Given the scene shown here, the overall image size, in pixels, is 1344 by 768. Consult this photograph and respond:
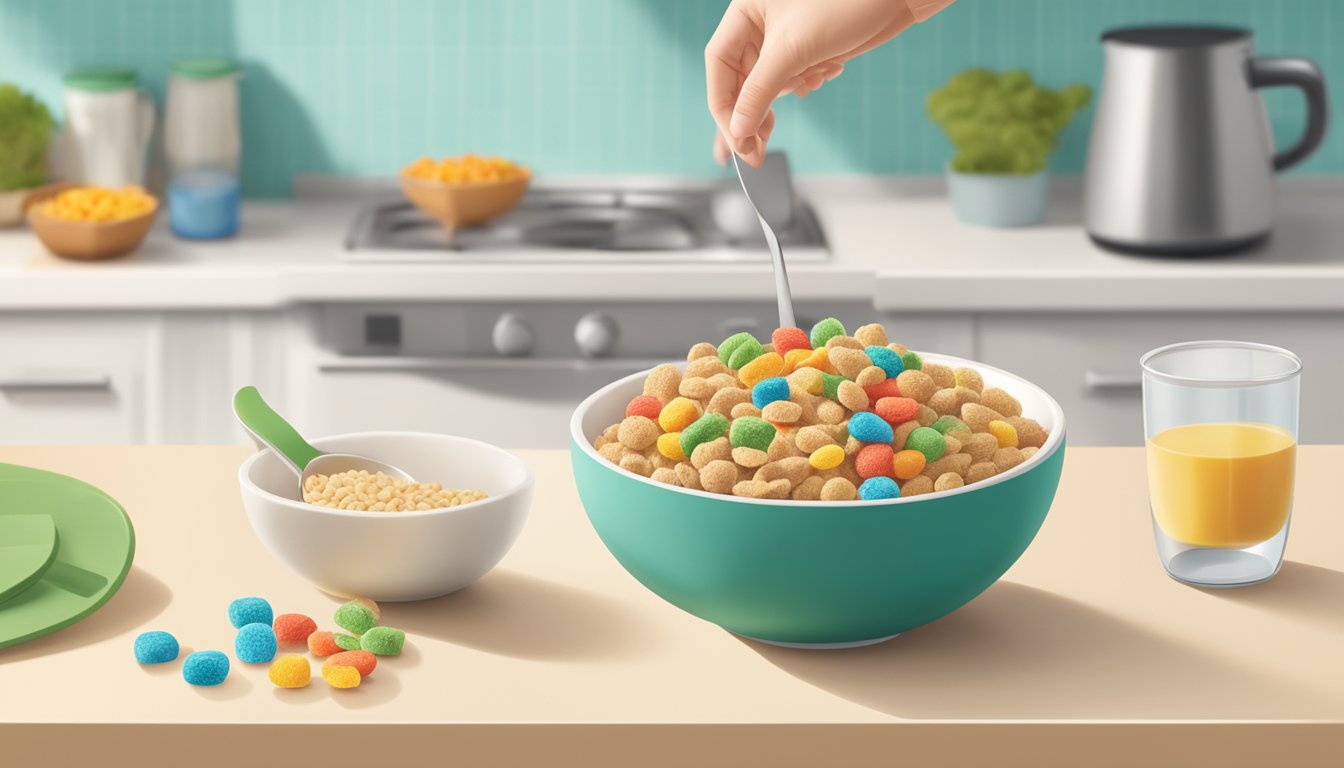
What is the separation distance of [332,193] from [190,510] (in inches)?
66.9

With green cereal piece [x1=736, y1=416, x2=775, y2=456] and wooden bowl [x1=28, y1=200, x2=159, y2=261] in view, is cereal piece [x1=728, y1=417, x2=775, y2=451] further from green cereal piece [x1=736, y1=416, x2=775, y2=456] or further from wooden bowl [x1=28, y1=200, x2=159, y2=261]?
wooden bowl [x1=28, y1=200, x2=159, y2=261]

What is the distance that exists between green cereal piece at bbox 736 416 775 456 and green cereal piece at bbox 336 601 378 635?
0.27m

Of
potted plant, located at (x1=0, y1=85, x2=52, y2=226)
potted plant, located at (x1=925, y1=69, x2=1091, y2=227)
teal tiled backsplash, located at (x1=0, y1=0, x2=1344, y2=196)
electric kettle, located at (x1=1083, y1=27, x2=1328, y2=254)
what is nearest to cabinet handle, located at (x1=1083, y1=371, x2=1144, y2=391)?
electric kettle, located at (x1=1083, y1=27, x2=1328, y2=254)

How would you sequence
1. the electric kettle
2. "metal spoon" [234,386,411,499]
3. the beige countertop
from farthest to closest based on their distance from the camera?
the electric kettle
"metal spoon" [234,386,411,499]
the beige countertop

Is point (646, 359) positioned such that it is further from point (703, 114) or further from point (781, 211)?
point (703, 114)

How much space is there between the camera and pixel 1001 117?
2.62 m

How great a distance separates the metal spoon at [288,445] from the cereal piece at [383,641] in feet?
0.53

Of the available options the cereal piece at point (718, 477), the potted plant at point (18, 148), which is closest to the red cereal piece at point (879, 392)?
the cereal piece at point (718, 477)

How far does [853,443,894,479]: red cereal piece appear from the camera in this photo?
976mm

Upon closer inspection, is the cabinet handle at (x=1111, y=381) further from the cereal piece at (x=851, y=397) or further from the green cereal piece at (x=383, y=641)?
the green cereal piece at (x=383, y=641)

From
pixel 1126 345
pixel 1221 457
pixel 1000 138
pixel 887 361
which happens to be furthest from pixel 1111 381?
pixel 887 361

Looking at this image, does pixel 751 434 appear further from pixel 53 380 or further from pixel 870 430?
pixel 53 380

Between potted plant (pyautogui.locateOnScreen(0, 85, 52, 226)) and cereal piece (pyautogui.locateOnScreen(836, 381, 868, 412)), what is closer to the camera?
cereal piece (pyautogui.locateOnScreen(836, 381, 868, 412))

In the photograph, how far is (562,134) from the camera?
2.91 metres
